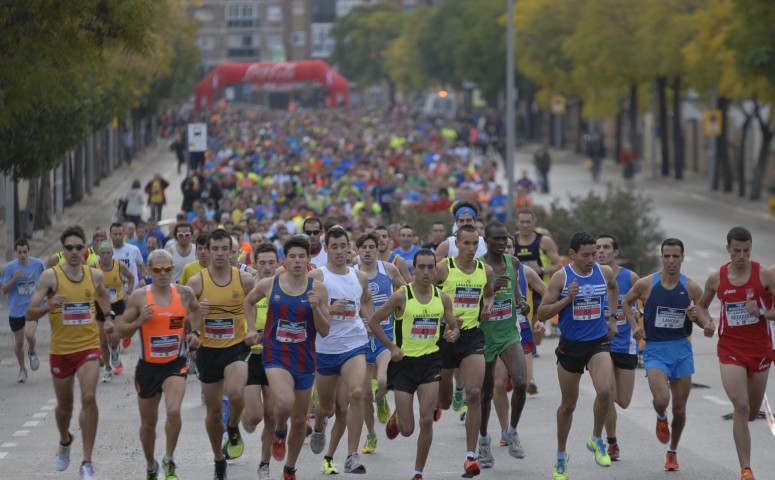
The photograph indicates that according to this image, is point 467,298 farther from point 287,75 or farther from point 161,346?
point 287,75

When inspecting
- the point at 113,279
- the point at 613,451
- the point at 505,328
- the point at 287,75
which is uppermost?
the point at 287,75

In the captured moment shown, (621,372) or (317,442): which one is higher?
(621,372)

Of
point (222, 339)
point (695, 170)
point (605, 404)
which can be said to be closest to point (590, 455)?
point (605, 404)

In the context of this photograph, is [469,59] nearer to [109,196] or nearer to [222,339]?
[109,196]

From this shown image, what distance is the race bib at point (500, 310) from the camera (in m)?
13.3

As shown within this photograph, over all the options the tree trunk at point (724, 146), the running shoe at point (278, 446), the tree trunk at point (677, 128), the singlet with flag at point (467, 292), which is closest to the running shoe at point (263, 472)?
the running shoe at point (278, 446)

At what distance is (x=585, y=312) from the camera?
12.6 m

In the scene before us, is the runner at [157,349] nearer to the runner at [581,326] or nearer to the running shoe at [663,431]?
the runner at [581,326]

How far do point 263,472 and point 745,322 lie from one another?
3.73 meters

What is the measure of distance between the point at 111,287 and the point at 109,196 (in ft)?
111

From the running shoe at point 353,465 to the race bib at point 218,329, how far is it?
138 centimetres

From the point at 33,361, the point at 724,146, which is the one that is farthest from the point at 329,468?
the point at 724,146

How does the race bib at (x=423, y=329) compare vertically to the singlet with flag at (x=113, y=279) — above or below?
above

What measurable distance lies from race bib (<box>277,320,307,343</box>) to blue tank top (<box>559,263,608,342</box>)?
2.14m
